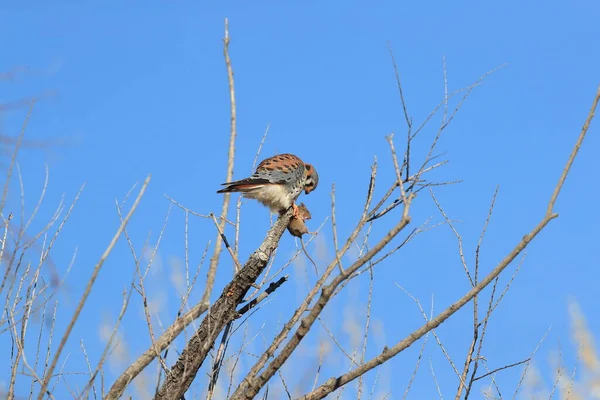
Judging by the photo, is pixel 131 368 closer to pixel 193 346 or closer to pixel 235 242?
pixel 193 346

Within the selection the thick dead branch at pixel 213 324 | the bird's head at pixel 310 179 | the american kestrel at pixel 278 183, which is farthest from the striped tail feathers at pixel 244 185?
the thick dead branch at pixel 213 324

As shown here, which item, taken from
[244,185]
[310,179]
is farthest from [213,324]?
[310,179]

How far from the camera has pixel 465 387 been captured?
3592mm

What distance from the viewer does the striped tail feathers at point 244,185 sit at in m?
4.80

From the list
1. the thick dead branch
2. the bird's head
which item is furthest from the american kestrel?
the thick dead branch

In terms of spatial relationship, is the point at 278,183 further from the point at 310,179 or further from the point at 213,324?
the point at 213,324

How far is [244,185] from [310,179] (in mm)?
684

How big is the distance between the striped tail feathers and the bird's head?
43 centimetres

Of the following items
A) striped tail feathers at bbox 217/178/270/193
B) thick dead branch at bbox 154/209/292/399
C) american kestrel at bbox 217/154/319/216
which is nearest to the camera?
thick dead branch at bbox 154/209/292/399

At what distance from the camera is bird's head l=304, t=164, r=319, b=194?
554 cm

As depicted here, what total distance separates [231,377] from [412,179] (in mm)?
→ 1299

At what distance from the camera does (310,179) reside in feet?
18.4

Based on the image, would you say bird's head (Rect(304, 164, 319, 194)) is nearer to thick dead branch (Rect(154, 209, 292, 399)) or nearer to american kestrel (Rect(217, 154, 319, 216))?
american kestrel (Rect(217, 154, 319, 216))

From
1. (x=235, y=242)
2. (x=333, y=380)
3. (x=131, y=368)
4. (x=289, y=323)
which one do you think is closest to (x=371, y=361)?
(x=333, y=380)
